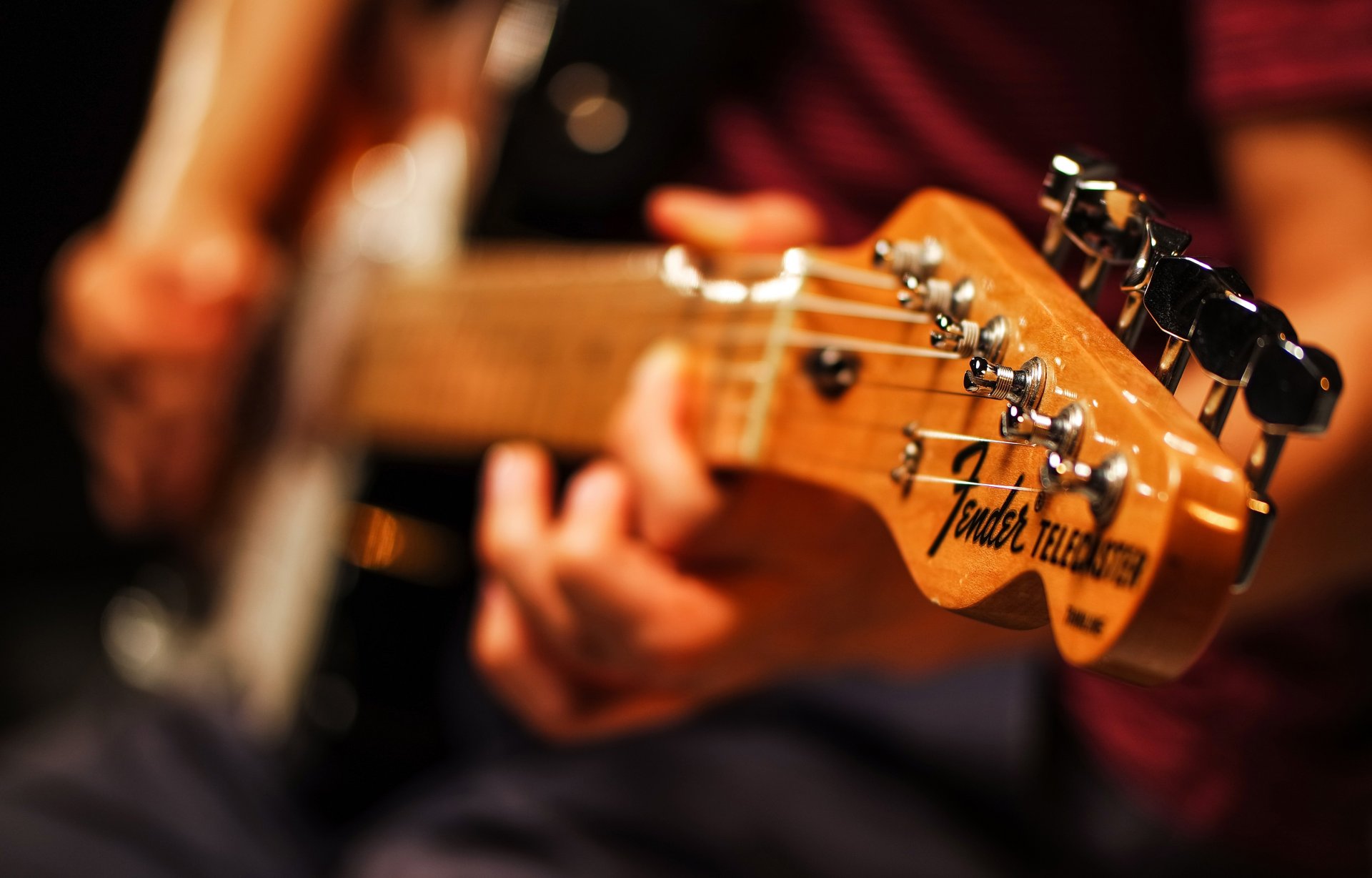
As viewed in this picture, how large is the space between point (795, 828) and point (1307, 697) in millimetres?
335

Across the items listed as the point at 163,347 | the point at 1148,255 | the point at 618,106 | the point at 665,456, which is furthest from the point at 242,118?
the point at 1148,255

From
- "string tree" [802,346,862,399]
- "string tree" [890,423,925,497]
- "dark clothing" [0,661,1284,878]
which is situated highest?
"string tree" [802,346,862,399]

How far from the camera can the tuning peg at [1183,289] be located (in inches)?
10.0

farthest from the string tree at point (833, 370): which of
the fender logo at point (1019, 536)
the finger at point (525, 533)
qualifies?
the finger at point (525, 533)

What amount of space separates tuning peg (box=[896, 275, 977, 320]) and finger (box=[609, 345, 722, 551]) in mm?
168

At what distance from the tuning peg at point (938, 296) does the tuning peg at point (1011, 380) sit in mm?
64

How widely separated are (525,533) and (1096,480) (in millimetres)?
410

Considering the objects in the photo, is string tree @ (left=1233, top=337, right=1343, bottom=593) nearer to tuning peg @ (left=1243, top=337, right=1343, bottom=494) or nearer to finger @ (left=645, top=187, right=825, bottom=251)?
tuning peg @ (left=1243, top=337, right=1343, bottom=494)

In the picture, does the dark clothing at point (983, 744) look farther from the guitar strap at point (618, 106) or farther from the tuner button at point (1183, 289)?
the tuner button at point (1183, 289)

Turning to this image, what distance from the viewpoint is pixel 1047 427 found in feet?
0.88

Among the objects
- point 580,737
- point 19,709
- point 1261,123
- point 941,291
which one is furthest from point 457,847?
point 19,709

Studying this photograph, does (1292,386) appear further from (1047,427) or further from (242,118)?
(242,118)

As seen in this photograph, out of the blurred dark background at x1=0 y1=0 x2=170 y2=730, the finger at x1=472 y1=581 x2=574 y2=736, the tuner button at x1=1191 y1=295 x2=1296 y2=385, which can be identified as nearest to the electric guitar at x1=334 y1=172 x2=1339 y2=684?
the tuner button at x1=1191 y1=295 x2=1296 y2=385

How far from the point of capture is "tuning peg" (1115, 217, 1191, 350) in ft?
0.89
